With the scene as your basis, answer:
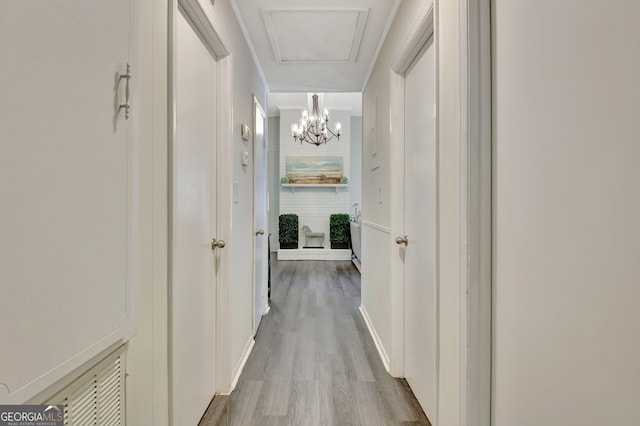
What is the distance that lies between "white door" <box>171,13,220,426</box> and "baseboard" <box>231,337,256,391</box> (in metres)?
0.19

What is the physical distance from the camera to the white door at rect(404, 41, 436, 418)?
155 centimetres

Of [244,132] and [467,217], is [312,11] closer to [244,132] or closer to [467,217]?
[244,132]

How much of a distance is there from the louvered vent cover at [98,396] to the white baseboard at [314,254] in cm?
630

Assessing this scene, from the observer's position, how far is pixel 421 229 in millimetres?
1695

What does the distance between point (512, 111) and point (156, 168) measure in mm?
1128

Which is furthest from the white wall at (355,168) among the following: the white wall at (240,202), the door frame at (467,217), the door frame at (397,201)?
the door frame at (467,217)

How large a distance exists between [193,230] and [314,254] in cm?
567

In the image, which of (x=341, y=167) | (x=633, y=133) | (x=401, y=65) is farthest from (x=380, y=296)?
(x=341, y=167)

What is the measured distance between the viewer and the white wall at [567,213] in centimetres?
58

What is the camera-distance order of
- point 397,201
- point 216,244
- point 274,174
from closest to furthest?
point 216,244 → point 397,201 → point 274,174

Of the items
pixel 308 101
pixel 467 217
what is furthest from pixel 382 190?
pixel 308 101

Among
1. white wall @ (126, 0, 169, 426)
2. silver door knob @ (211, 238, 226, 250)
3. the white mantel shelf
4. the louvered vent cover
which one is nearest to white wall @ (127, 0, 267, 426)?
white wall @ (126, 0, 169, 426)

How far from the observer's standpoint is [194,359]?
154 cm

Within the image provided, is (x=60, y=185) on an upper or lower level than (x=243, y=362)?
upper
